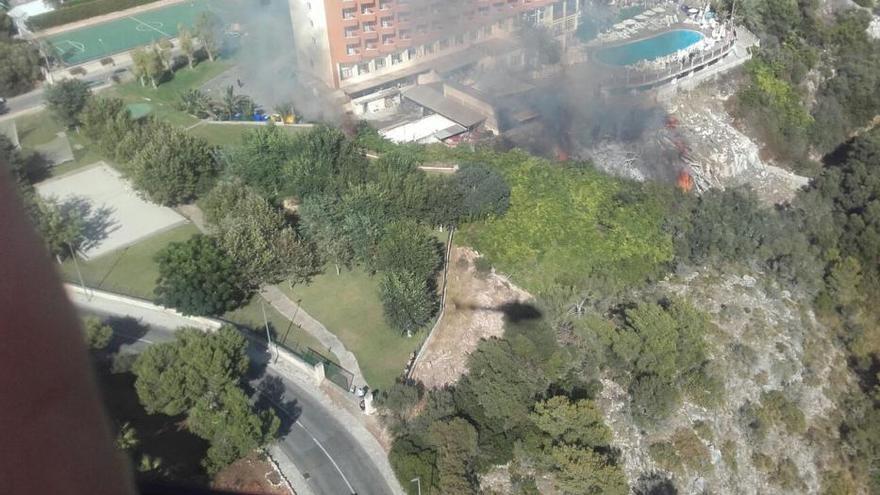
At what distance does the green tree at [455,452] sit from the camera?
1659 centimetres

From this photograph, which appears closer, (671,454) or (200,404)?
(200,404)

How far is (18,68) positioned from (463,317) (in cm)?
2604

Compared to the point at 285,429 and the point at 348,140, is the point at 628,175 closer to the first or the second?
the point at 348,140

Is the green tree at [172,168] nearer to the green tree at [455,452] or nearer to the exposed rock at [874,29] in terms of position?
the green tree at [455,452]

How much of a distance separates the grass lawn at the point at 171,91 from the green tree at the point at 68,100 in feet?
9.76

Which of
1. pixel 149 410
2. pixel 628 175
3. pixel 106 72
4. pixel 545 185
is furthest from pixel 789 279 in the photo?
pixel 106 72

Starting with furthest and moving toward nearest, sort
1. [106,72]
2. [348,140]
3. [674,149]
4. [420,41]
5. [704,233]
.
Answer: [106,72] → [420,41] → [674,149] → [348,140] → [704,233]

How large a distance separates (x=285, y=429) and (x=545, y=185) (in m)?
12.3

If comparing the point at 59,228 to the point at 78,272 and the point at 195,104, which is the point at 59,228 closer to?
the point at 78,272

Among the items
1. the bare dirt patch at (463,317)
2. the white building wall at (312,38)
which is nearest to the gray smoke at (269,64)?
the white building wall at (312,38)

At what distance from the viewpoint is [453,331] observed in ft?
68.1

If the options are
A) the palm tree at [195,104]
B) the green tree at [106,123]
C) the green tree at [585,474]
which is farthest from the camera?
the palm tree at [195,104]

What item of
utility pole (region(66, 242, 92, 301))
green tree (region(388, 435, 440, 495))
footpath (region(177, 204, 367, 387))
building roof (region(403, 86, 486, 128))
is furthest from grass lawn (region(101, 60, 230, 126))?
green tree (region(388, 435, 440, 495))

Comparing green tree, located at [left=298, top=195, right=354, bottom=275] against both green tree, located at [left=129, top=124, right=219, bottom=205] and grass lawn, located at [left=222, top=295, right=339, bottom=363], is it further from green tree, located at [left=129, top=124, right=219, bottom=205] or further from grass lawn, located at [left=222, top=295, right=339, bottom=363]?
green tree, located at [left=129, top=124, right=219, bottom=205]
